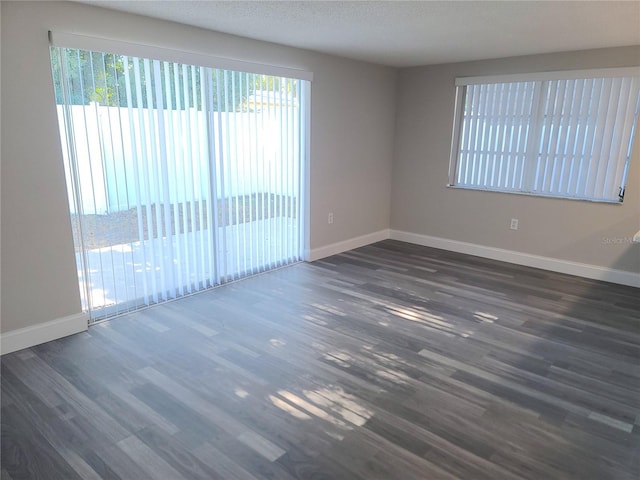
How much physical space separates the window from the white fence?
81.3 inches

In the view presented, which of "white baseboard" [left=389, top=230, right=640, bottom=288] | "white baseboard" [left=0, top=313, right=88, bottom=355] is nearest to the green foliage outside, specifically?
"white baseboard" [left=0, top=313, right=88, bottom=355]

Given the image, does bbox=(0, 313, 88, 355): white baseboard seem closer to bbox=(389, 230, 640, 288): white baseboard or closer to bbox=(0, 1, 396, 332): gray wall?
bbox=(0, 1, 396, 332): gray wall

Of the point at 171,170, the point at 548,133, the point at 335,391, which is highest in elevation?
the point at 548,133

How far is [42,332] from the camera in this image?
2.86m

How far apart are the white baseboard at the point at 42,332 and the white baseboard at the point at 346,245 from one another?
2400mm

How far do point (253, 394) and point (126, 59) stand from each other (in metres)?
2.42

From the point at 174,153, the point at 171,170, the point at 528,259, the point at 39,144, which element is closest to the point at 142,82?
the point at 174,153

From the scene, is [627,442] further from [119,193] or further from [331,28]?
[119,193]

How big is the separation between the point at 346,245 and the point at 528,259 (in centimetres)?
206

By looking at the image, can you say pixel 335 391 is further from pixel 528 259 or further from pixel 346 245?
pixel 528 259

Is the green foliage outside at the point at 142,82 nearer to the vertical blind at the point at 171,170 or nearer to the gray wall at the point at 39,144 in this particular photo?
the vertical blind at the point at 171,170

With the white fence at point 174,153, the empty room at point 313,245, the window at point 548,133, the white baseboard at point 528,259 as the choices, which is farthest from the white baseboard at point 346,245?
the window at point 548,133

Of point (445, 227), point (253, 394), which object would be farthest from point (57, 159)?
point (445, 227)

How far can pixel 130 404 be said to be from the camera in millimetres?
2264
